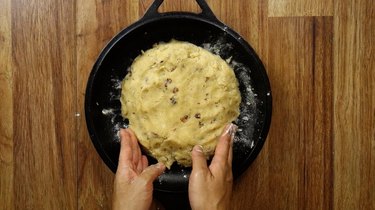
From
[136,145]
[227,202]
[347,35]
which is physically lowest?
[227,202]

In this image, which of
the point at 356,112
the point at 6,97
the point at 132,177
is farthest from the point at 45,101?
the point at 356,112

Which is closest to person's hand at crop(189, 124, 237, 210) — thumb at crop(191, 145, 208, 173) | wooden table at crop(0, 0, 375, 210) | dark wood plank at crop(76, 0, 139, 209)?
thumb at crop(191, 145, 208, 173)

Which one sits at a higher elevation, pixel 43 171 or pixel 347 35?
pixel 347 35

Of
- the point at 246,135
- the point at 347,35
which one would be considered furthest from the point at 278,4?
the point at 246,135

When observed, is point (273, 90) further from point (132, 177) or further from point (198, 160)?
point (132, 177)

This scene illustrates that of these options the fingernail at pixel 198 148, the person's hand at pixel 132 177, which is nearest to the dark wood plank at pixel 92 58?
the person's hand at pixel 132 177

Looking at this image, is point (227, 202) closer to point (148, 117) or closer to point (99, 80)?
point (148, 117)

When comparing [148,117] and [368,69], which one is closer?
A: [148,117]
